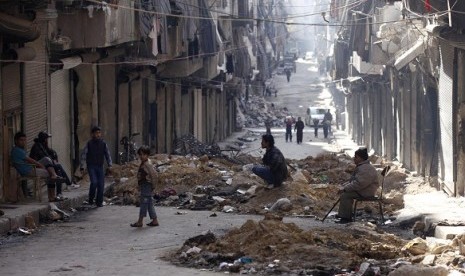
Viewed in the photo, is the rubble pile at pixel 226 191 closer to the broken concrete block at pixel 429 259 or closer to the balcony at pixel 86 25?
the balcony at pixel 86 25

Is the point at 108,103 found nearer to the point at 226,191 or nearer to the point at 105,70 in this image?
the point at 105,70

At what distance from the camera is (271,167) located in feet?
66.5

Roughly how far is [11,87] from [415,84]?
18116 millimetres

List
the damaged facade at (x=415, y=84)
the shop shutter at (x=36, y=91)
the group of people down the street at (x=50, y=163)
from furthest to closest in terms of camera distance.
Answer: the damaged facade at (x=415, y=84), the shop shutter at (x=36, y=91), the group of people down the street at (x=50, y=163)

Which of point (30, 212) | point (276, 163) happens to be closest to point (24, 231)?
point (30, 212)

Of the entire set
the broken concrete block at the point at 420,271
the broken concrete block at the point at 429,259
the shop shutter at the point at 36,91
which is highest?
the shop shutter at the point at 36,91

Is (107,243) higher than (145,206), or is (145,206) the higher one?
(145,206)

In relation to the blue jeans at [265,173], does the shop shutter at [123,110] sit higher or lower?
higher

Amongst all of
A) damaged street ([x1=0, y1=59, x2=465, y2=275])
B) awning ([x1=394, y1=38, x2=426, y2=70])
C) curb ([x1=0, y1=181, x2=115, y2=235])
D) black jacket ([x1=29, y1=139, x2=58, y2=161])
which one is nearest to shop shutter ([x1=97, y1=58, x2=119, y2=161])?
damaged street ([x1=0, y1=59, x2=465, y2=275])

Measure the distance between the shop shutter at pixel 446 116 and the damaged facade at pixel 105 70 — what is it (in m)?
7.11

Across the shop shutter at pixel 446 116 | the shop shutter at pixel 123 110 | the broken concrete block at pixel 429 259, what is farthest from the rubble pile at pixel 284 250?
the shop shutter at pixel 123 110

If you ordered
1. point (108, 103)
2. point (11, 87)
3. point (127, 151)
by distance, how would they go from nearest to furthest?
1. point (11, 87)
2. point (108, 103)
3. point (127, 151)

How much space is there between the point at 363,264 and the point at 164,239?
→ 13.4 feet

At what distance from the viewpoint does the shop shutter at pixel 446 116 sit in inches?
1023
